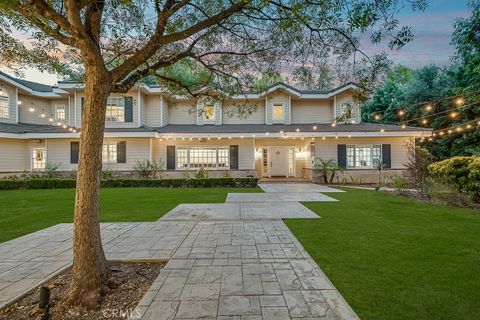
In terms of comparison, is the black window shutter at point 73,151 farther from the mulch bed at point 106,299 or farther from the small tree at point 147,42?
the mulch bed at point 106,299

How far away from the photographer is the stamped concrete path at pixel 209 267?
8.37 feet

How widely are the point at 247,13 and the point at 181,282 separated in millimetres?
4525

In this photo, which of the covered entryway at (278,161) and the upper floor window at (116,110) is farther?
the covered entryway at (278,161)

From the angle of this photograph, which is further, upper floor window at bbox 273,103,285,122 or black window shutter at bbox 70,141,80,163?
upper floor window at bbox 273,103,285,122

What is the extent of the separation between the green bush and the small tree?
7.10m

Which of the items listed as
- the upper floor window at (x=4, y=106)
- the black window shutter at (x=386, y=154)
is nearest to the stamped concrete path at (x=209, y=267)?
the black window shutter at (x=386, y=154)

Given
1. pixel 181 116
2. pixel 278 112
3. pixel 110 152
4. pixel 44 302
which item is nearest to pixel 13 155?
pixel 110 152

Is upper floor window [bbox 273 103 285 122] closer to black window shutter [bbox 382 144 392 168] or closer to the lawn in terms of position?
black window shutter [bbox 382 144 392 168]

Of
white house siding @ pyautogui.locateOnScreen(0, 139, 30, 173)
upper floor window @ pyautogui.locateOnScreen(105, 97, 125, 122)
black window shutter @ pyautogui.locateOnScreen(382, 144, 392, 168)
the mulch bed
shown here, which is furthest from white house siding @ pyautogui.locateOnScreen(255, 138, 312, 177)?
white house siding @ pyautogui.locateOnScreen(0, 139, 30, 173)

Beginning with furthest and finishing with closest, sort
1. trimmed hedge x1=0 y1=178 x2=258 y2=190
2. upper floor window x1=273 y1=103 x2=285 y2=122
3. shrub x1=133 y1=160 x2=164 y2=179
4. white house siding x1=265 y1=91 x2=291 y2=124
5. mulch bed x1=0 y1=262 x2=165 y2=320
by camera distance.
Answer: upper floor window x1=273 y1=103 x2=285 y2=122, white house siding x1=265 y1=91 x2=291 y2=124, shrub x1=133 y1=160 x2=164 y2=179, trimmed hedge x1=0 y1=178 x2=258 y2=190, mulch bed x1=0 y1=262 x2=165 y2=320

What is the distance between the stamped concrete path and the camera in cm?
255

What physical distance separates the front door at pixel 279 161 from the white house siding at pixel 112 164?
8.41 meters

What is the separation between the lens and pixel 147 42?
430cm

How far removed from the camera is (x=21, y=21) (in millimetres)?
4141
